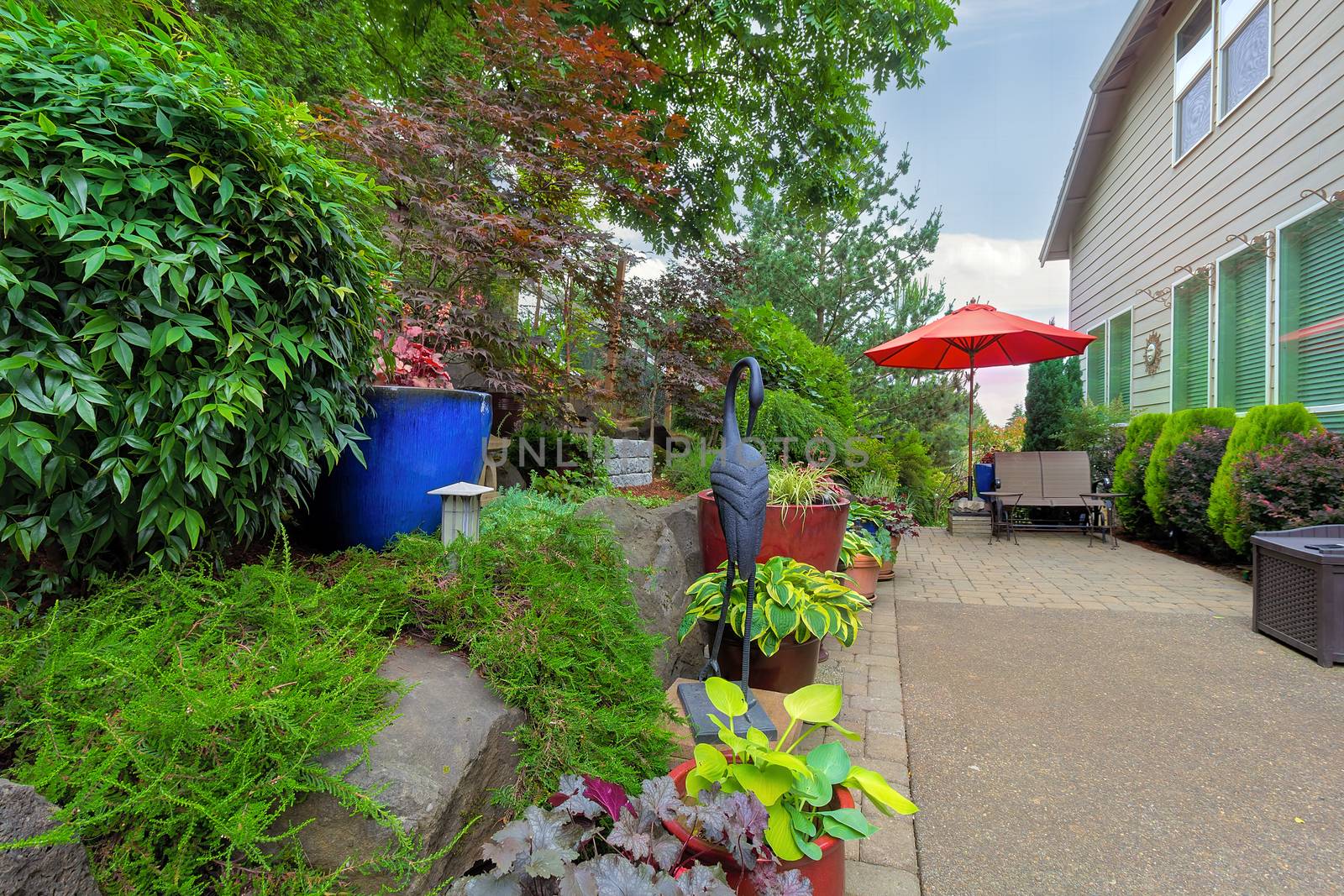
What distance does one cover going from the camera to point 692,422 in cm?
590

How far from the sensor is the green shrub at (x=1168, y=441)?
5.47 meters

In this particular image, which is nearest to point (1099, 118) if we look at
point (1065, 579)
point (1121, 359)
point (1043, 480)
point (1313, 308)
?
point (1121, 359)

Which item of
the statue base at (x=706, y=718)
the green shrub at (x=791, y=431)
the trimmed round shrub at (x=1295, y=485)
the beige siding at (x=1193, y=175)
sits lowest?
the statue base at (x=706, y=718)

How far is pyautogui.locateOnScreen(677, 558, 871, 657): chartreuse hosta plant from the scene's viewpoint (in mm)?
2154

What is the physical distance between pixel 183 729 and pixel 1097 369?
35.8 ft

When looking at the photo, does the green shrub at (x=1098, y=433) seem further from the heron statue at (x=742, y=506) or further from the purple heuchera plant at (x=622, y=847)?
the purple heuchera plant at (x=622, y=847)

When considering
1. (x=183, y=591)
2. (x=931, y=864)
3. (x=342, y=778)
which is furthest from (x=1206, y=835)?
(x=183, y=591)

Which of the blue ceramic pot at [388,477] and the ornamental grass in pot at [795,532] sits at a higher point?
the blue ceramic pot at [388,477]

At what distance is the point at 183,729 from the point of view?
0.91m

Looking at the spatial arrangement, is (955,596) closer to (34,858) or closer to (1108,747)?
(1108,747)

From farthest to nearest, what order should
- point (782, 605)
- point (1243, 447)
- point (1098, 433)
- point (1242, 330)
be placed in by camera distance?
1. point (1098, 433)
2. point (1242, 330)
3. point (1243, 447)
4. point (782, 605)

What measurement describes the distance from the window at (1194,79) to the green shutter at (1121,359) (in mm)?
2160

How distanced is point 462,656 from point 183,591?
1.98 ft

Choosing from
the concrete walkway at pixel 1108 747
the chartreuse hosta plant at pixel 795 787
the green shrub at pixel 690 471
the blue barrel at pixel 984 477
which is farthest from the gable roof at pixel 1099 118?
the chartreuse hosta plant at pixel 795 787
